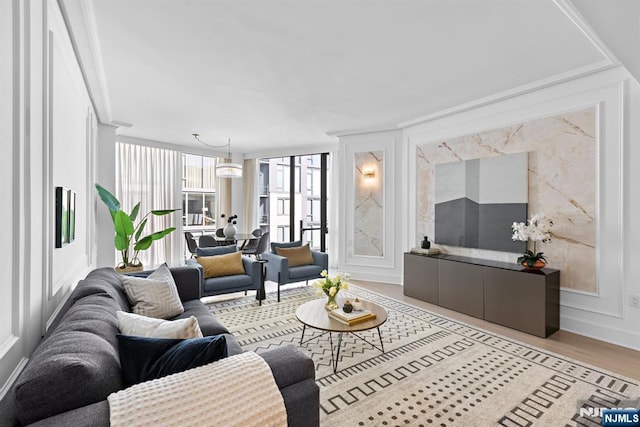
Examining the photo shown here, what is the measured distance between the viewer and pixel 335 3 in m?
2.21

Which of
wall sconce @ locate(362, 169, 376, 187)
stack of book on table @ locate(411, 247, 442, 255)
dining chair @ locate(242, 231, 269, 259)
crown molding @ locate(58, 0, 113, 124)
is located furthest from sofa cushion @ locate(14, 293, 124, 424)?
wall sconce @ locate(362, 169, 376, 187)

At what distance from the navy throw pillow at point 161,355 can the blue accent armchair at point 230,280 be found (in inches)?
101

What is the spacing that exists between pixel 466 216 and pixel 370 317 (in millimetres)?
2445

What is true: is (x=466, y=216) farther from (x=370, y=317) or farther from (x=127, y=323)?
(x=127, y=323)

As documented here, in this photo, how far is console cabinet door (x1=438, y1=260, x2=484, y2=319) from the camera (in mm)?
3846

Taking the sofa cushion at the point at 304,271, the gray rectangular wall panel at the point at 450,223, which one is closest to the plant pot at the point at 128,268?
the sofa cushion at the point at 304,271

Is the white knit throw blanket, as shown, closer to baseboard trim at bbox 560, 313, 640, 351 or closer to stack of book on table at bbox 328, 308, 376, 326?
stack of book on table at bbox 328, 308, 376, 326

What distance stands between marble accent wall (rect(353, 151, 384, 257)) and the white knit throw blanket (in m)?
4.61

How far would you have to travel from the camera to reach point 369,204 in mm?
5805

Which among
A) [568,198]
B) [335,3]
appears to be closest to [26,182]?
[335,3]

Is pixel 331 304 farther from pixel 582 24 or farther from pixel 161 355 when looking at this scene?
pixel 582 24

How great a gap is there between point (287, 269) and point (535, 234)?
3190 mm

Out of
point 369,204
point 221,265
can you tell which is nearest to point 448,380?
point 221,265

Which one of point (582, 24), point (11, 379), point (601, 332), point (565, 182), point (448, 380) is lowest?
point (448, 380)
